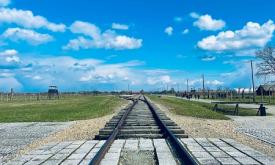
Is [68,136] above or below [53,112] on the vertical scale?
below

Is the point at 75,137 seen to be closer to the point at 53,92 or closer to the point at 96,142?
the point at 96,142

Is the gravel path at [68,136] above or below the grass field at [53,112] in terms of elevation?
below

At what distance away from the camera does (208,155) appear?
29.6 ft

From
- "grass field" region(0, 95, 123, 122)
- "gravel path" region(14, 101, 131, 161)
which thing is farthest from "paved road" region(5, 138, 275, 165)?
"grass field" region(0, 95, 123, 122)

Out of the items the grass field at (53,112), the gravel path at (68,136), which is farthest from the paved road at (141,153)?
the grass field at (53,112)

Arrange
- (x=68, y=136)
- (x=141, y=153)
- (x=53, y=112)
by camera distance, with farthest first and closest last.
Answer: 1. (x=53, y=112)
2. (x=68, y=136)
3. (x=141, y=153)

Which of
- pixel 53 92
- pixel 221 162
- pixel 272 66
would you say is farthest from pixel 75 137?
pixel 53 92

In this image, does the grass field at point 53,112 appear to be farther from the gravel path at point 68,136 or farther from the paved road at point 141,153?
the paved road at point 141,153

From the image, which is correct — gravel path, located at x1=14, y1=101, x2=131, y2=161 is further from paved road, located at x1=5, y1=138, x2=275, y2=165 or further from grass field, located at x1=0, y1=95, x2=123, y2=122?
grass field, located at x1=0, y1=95, x2=123, y2=122

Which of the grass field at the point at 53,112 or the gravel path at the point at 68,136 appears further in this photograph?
the grass field at the point at 53,112

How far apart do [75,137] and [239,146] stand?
5527mm

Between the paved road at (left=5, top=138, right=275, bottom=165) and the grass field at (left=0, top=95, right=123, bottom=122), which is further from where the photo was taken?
the grass field at (left=0, top=95, right=123, bottom=122)

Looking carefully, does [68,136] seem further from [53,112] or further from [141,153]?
[53,112]

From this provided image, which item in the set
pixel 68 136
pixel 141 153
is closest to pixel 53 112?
pixel 68 136
